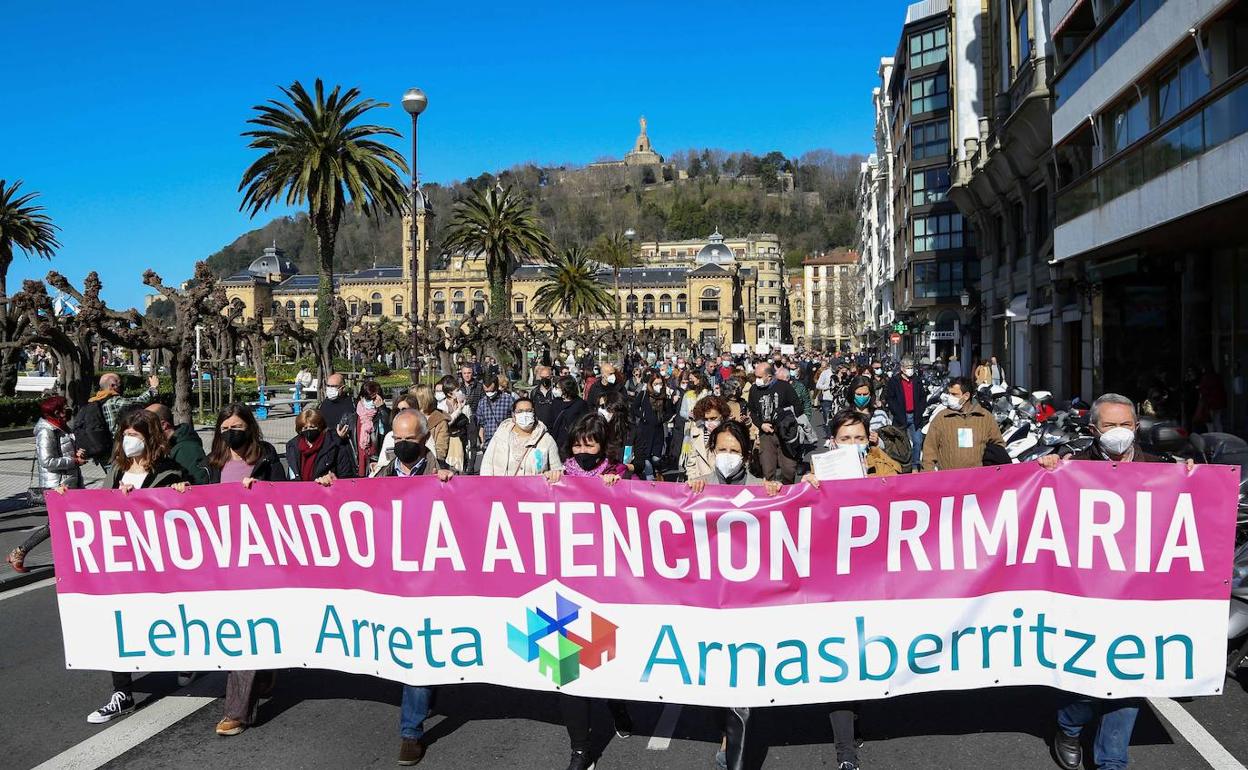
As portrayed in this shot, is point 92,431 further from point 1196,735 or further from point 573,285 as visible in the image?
point 573,285

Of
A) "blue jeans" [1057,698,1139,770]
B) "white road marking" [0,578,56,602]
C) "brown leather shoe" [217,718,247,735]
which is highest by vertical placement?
"blue jeans" [1057,698,1139,770]

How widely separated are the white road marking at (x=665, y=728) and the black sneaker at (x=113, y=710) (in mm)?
2998

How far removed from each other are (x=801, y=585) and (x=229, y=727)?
315cm

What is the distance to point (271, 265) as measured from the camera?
159500 mm

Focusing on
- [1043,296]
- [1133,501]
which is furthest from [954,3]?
[1133,501]

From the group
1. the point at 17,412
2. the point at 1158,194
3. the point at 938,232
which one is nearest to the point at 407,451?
the point at 1158,194

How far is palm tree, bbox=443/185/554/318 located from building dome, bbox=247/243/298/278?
120 m

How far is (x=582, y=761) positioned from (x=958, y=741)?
1.97m

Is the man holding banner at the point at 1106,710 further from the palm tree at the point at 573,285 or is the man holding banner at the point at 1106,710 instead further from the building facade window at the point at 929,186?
the palm tree at the point at 573,285

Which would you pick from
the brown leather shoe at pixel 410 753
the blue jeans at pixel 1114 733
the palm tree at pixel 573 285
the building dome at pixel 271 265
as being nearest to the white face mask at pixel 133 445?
the brown leather shoe at pixel 410 753

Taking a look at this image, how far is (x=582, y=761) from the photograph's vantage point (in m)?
5.14

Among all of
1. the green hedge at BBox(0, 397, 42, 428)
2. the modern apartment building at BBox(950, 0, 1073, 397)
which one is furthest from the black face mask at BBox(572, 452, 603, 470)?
the green hedge at BBox(0, 397, 42, 428)

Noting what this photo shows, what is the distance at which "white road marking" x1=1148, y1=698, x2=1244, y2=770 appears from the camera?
520cm

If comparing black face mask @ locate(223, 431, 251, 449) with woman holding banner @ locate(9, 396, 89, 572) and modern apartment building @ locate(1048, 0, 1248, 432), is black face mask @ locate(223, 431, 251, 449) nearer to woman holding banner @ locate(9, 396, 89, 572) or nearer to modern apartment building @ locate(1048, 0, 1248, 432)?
woman holding banner @ locate(9, 396, 89, 572)
